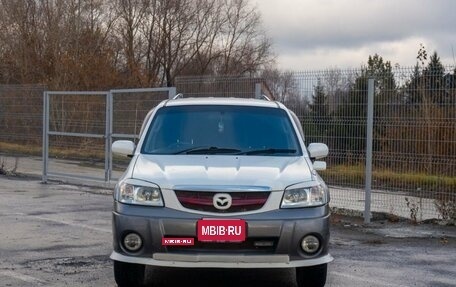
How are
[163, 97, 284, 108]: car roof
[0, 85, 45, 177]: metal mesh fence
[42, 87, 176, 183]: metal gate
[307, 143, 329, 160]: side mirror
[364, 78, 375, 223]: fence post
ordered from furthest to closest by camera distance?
1. [0, 85, 45, 177]: metal mesh fence
2. [42, 87, 176, 183]: metal gate
3. [364, 78, 375, 223]: fence post
4. [163, 97, 284, 108]: car roof
5. [307, 143, 329, 160]: side mirror

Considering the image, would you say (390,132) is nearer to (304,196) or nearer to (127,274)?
(304,196)

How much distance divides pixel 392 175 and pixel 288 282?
186 inches

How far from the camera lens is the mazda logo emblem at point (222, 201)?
20.6 ft

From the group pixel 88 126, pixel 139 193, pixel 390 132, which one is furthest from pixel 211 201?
pixel 88 126

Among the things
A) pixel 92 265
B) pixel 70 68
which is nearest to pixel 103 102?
pixel 92 265

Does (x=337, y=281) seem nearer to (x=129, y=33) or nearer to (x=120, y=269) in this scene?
(x=120, y=269)

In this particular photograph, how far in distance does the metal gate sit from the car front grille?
8782mm

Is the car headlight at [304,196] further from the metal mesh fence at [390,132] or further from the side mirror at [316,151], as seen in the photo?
the metal mesh fence at [390,132]

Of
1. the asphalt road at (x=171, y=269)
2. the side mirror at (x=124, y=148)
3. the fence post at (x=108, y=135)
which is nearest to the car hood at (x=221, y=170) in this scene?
the side mirror at (x=124, y=148)

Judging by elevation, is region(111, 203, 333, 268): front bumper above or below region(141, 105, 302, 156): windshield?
below

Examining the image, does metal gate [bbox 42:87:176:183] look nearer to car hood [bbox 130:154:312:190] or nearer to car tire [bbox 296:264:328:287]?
car hood [bbox 130:154:312:190]

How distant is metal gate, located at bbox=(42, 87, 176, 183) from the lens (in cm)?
1581

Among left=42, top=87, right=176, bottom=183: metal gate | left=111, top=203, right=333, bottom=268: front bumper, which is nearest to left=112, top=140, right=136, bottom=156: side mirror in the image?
left=111, top=203, right=333, bottom=268: front bumper

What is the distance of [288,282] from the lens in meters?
7.47
